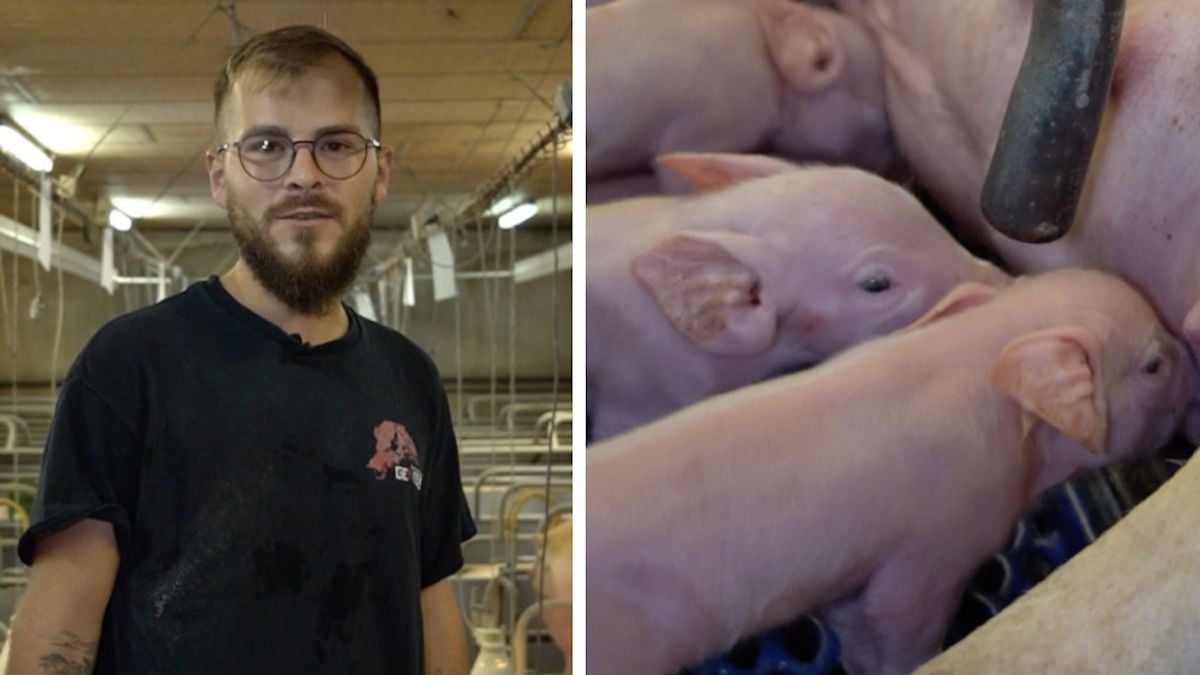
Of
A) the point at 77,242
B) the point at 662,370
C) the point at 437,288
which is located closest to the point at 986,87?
the point at 662,370

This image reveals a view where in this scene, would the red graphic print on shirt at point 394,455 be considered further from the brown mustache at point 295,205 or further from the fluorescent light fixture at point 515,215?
the fluorescent light fixture at point 515,215

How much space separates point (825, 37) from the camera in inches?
25.9

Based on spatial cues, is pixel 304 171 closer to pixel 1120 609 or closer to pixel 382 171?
pixel 382 171

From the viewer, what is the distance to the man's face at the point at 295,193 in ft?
2.73

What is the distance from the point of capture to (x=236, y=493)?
2.63ft

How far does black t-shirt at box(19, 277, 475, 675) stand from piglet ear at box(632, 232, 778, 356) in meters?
0.32

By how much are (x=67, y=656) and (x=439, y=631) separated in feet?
0.95

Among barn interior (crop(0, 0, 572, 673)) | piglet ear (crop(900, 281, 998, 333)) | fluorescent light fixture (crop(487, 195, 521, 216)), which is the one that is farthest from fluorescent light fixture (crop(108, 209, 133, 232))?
piglet ear (crop(900, 281, 998, 333))

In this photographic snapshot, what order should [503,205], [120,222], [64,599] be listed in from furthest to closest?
[503,205]
[120,222]
[64,599]

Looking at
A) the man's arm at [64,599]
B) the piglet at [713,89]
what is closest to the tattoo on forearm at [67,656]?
the man's arm at [64,599]

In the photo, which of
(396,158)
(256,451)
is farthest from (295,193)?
(396,158)

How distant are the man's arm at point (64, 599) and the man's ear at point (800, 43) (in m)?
0.49

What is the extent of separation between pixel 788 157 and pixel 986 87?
0.34 feet

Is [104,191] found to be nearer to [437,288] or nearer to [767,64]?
[437,288]
